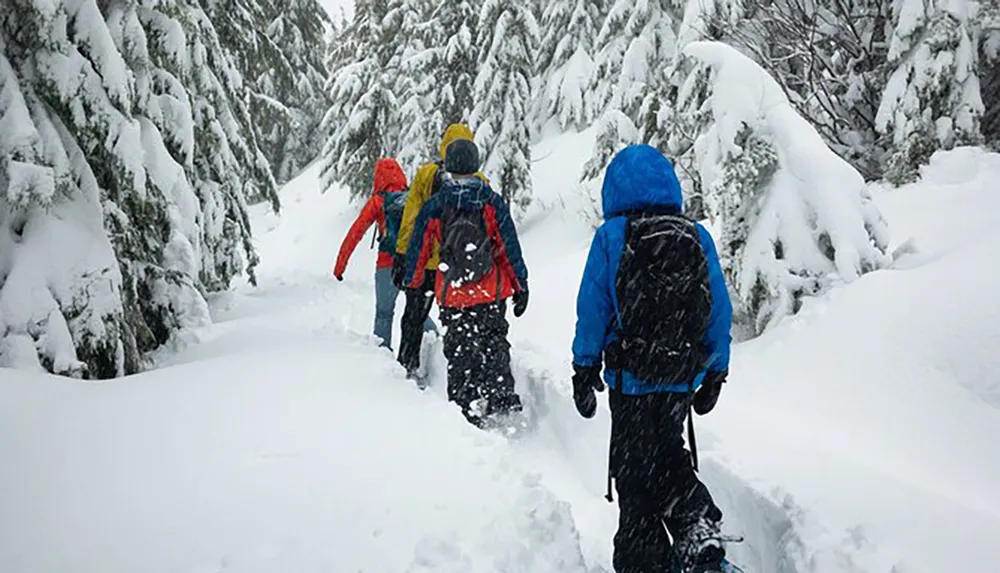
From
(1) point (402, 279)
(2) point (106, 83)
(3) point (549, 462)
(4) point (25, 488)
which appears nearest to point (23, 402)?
(4) point (25, 488)

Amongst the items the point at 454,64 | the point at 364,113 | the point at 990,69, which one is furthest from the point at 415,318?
the point at 364,113

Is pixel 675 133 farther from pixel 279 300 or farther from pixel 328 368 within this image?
pixel 279 300

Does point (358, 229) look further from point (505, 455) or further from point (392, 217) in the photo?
point (505, 455)

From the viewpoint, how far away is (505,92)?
1650cm

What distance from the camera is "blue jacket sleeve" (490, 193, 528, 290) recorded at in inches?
210

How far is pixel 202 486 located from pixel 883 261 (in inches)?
239

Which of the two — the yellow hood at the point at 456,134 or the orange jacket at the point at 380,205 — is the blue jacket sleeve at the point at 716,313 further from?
the orange jacket at the point at 380,205

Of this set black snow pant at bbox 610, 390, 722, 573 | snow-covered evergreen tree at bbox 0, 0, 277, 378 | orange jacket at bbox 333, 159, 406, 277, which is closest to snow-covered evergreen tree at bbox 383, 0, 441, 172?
orange jacket at bbox 333, 159, 406, 277

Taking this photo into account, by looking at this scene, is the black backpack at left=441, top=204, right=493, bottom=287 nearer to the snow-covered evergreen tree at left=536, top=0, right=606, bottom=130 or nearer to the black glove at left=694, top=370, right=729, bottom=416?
the black glove at left=694, top=370, right=729, bottom=416

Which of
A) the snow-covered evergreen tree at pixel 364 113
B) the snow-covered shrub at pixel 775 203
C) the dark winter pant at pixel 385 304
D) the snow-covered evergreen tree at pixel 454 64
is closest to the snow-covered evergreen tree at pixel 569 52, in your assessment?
the snow-covered evergreen tree at pixel 454 64

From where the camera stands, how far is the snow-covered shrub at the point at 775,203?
5895 mm

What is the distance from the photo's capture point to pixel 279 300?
11.8m

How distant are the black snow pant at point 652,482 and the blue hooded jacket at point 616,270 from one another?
115mm

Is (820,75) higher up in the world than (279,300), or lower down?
higher up
